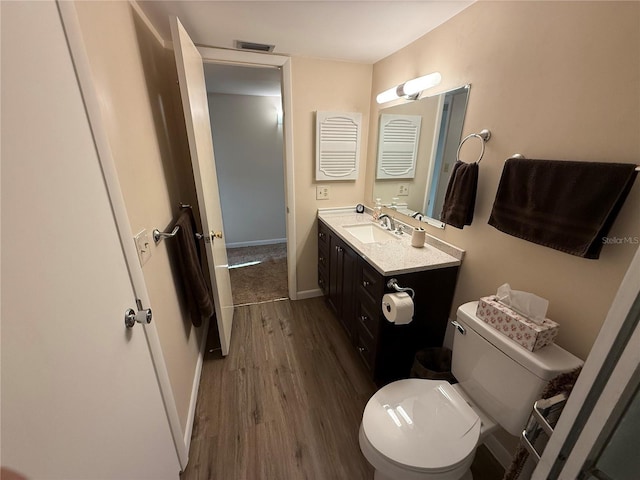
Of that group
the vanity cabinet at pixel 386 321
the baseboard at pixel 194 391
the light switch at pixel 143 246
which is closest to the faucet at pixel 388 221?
the vanity cabinet at pixel 386 321

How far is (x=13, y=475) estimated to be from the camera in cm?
37

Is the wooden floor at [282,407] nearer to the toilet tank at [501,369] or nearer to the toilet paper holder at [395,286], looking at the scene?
the toilet tank at [501,369]

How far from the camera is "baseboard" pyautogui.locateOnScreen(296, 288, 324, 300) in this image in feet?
8.61

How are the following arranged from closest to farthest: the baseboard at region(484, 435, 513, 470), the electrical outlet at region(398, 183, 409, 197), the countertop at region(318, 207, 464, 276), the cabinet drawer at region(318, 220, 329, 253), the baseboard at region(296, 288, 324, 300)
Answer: the baseboard at region(484, 435, 513, 470), the countertop at region(318, 207, 464, 276), the electrical outlet at region(398, 183, 409, 197), the cabinet drawer at region(318, 220, 329, 253), the baseboard at region(296, 288, 324, 300)

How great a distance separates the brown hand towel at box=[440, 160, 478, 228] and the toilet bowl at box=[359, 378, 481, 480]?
806 millimetres

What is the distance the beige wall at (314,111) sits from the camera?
2.01 meters

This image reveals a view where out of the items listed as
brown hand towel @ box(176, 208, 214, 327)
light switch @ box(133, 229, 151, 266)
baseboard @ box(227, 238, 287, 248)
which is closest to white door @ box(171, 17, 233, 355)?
brown hand towel @ box(176, 208, 214, 327)

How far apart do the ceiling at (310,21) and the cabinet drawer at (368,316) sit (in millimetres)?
1535

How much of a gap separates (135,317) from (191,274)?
0.62 m

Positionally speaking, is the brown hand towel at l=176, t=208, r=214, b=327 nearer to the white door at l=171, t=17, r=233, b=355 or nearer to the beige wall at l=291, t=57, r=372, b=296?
the white door at l=171, t=17, r=233, b=355

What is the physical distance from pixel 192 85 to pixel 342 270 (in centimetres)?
146

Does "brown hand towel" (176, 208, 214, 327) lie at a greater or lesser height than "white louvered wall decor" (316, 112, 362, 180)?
lesser

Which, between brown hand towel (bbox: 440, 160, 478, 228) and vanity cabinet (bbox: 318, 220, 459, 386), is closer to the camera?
brown hand towel (bbox: 440, 160, 478, 228)

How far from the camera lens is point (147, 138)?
1.19 m
